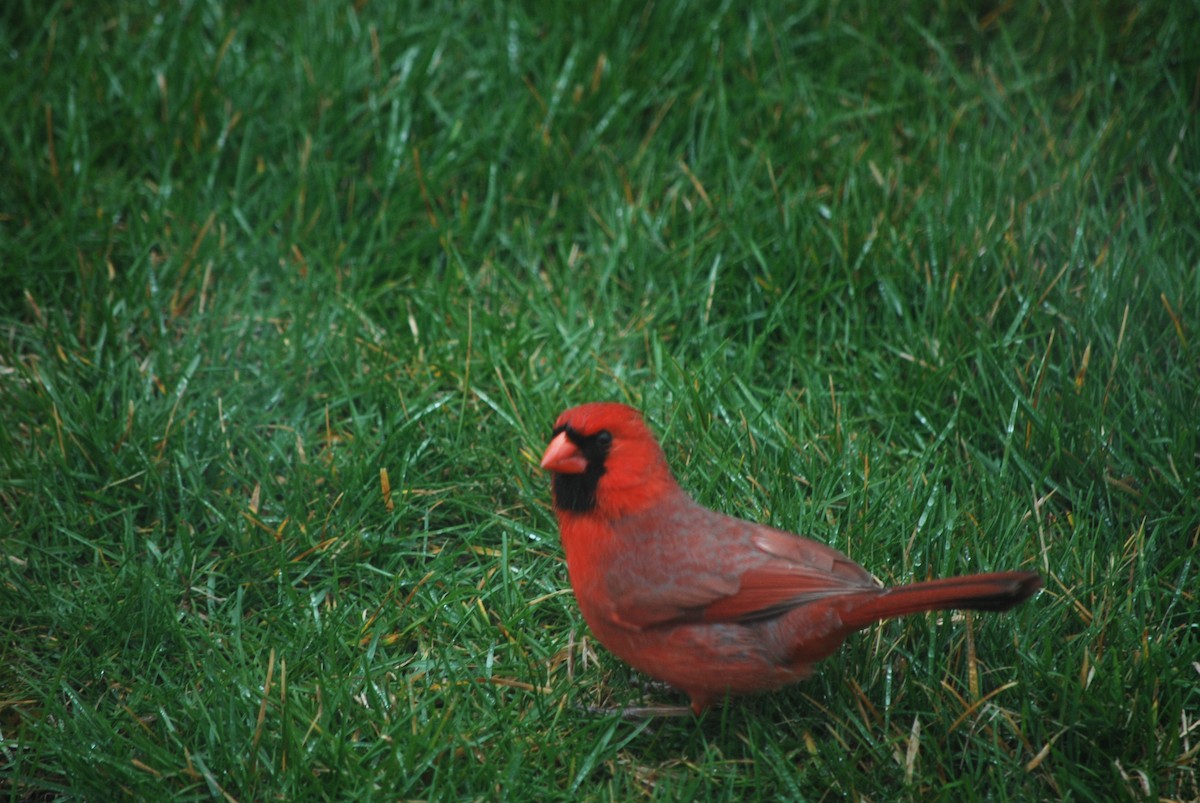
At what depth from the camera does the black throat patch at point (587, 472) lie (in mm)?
2732

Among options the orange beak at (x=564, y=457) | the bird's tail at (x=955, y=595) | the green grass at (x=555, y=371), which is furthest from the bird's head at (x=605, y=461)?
the bird's tail at (x=955, y=595)

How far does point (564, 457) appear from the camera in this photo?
271cm

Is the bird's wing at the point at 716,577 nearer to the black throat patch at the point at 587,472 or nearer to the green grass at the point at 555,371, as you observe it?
the black throat patch at the point at 587,472

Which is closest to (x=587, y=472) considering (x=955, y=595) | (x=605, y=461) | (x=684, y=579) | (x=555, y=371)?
(x=605, y=461)

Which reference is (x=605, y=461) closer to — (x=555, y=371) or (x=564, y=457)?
(x=564, y=457)

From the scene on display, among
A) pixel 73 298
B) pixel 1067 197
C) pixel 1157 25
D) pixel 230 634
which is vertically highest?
pixel 1157 25

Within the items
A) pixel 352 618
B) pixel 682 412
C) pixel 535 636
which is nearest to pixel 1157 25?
pixel 682 412

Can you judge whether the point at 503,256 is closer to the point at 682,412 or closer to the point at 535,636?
the point at 682,412

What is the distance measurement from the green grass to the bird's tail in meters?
0.32

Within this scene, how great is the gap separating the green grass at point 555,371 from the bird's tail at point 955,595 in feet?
1.05

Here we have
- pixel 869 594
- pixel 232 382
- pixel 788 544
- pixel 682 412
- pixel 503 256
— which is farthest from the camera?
pixel 503 256

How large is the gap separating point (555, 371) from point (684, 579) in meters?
1.20

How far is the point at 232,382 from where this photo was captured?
3697 millimetres

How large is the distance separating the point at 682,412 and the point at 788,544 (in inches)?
32.5
